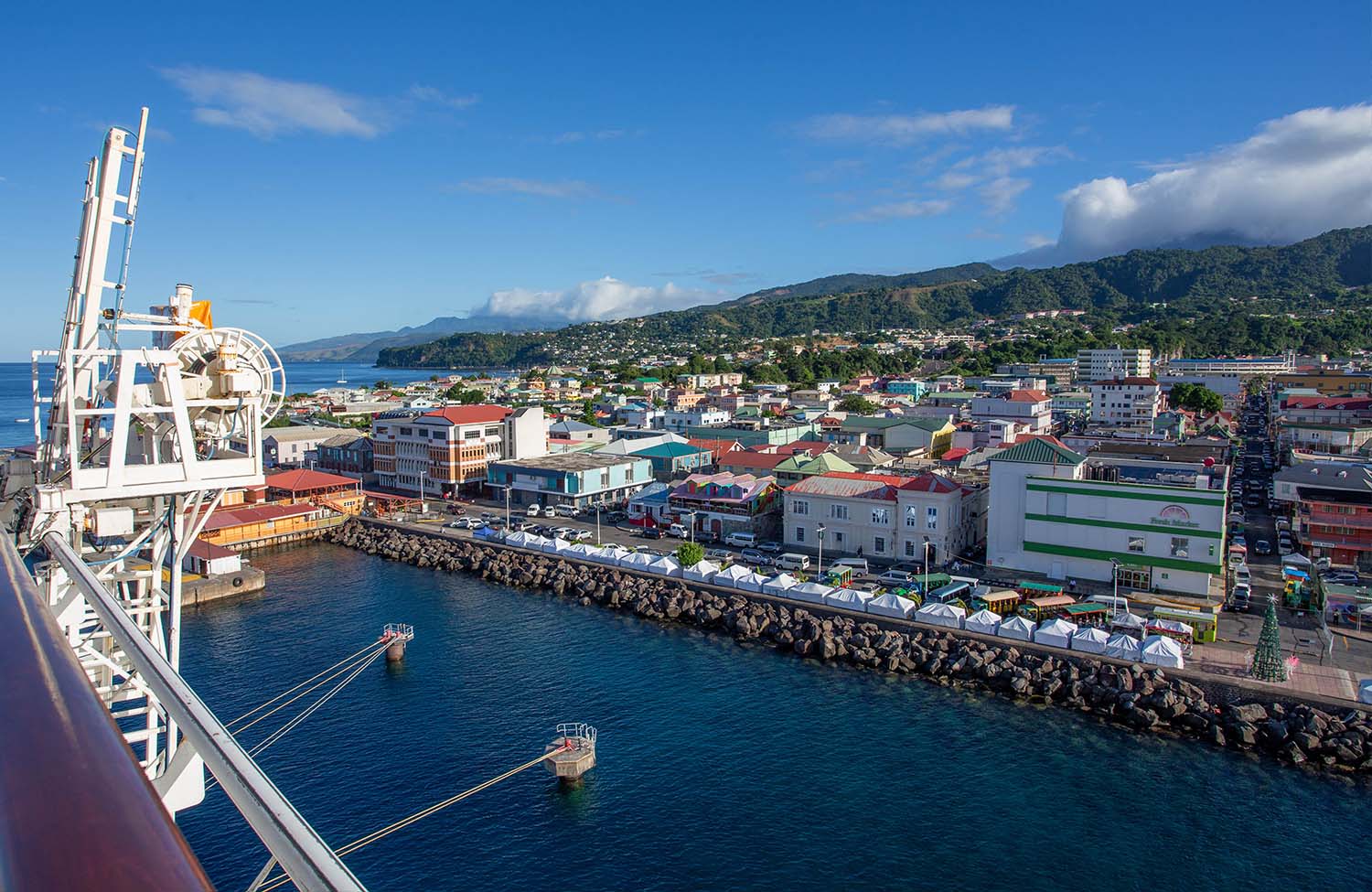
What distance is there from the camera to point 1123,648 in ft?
51.3

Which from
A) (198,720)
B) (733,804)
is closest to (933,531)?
(733,804)

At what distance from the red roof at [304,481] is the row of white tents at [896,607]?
11.3 metres

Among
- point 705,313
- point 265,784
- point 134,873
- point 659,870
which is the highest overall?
point 705,313

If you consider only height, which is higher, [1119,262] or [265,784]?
[1119,262]

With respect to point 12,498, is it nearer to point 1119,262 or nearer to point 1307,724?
point 1307,724

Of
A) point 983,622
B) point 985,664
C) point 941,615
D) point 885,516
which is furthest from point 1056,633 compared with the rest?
point 885,516

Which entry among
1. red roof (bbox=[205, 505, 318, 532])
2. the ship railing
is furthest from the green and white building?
red roof (bbox=[205, 505, 318, 532])

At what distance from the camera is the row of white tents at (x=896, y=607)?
15.6 meters

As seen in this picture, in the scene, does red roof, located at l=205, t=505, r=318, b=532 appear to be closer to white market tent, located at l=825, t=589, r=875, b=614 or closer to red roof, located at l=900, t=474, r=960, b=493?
white market tent, located at l=825, t=589, r=875, b=614

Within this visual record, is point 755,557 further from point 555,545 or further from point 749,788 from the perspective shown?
point 749,788

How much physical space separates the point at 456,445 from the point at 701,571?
15.2 meters

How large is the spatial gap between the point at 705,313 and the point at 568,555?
581 feet

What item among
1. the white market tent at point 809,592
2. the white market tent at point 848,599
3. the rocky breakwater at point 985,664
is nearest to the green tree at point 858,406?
the rocky breakwater at point 985,664

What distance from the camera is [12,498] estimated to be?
696cm
